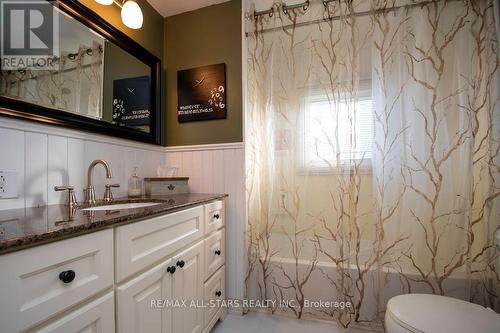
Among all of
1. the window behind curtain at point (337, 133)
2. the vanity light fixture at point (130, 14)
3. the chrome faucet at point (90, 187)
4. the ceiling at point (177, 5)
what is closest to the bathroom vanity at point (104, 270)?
the chrome faucet at point (90, 187)

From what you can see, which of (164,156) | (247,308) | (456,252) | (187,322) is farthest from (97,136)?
(456,252)

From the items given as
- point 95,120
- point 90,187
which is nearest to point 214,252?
point 90,187

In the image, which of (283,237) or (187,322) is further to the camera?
(283,237)

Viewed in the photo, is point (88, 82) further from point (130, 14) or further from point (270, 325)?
point (270, 325)

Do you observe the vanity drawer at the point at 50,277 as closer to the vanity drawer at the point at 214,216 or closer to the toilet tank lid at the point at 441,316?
the vanity drawer at the point at 214,216

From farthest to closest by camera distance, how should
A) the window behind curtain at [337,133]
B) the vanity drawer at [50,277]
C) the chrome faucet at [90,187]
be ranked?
the window behind curtain at [337,133], the chrome faucet at [90,187], the vanity drawer at [50,277]

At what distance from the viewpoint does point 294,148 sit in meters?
1.55

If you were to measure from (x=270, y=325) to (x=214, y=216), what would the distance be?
83 cm

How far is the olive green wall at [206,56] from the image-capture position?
172cm

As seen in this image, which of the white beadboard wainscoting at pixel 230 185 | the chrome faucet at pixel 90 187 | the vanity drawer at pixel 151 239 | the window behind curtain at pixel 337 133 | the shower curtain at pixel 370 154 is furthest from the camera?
the white beadboard wainscoting at pixel 230 185

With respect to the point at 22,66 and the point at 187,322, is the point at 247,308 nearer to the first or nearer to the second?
the point at 187,322

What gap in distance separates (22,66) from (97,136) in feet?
1.38

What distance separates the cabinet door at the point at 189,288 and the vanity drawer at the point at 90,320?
336 mm

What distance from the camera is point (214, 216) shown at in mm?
1437
